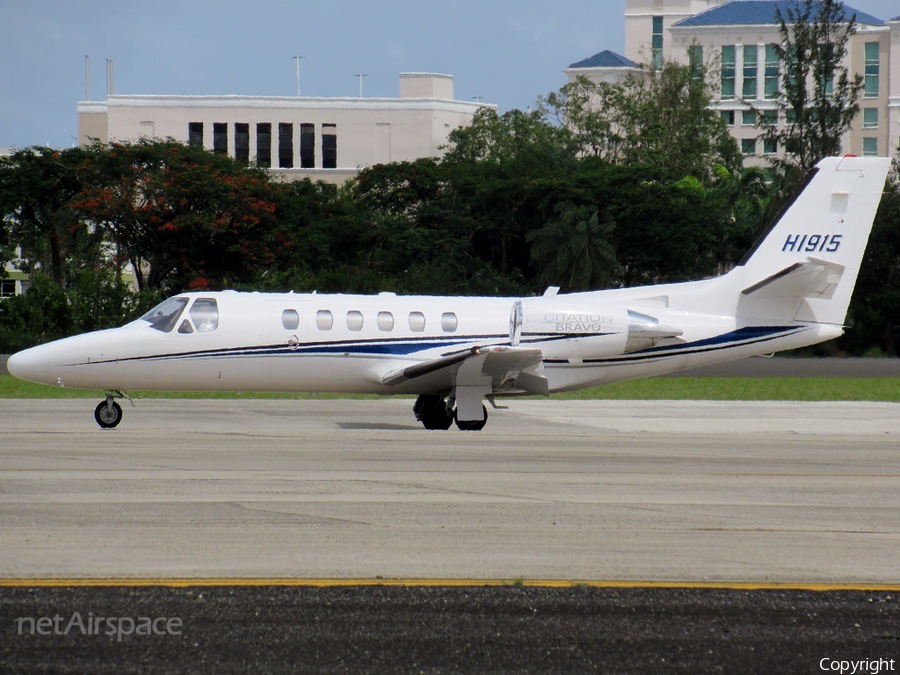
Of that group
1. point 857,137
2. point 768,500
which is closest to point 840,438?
point 768,500

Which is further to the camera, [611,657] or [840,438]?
[840,438]

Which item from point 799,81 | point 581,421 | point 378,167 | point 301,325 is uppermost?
point 799,81

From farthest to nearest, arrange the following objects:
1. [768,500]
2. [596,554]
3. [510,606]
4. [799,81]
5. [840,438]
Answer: [799,81], [840,438], [768,500], [596,554], [510,606]

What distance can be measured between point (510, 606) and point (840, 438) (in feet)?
43.6

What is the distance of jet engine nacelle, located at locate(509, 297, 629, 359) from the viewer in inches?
874

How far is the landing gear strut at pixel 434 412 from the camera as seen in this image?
2228 centimetres

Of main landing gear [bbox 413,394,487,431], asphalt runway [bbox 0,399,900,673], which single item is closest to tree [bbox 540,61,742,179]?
main landing gear [bbox 413,394,487,431]

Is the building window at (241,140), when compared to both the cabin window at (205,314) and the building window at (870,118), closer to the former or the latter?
the building window at (870,118)

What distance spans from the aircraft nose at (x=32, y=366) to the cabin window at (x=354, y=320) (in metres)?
4.82

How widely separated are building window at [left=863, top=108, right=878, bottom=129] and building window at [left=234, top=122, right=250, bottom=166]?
50.6 meters

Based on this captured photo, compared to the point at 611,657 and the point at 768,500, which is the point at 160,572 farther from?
the point at 768,500

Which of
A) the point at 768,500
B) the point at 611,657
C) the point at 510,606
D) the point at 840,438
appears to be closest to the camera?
the point at 611,657

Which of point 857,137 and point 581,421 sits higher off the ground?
point 857,137

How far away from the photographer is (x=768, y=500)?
13.1 metres
